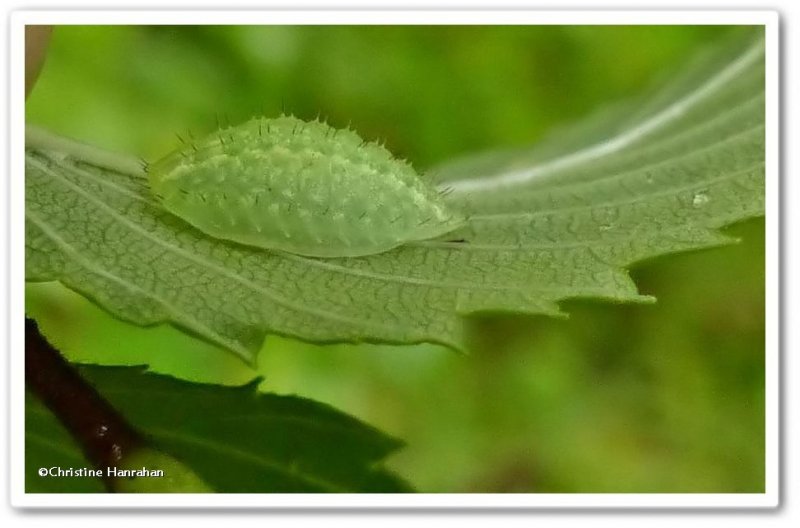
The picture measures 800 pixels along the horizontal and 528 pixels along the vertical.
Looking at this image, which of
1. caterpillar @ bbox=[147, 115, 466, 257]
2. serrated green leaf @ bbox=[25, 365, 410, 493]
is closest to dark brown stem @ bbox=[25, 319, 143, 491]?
serrated green leaf @ bbox=[25, 365, 410, 493]
